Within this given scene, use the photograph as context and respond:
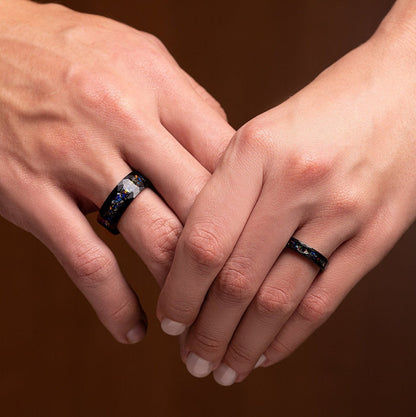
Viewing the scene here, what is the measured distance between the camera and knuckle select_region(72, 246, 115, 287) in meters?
0.68

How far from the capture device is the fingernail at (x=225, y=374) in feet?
2.38

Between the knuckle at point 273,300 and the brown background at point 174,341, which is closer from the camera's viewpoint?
the knuckle at point 273,300

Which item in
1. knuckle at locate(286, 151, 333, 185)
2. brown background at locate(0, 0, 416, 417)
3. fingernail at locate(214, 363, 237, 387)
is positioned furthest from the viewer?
brown background at locate(0, 0, 416, 417)

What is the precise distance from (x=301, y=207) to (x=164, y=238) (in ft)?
0.46

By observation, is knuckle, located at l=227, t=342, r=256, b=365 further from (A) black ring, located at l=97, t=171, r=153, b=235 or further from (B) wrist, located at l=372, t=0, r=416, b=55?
(B) wrist, located at l=372, t=0, r=416, b=55

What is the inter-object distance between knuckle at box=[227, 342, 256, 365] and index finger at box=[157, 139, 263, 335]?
0.27 feet

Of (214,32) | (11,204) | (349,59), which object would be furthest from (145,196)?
(214,32)

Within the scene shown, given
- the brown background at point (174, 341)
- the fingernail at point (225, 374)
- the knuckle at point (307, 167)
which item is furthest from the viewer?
the brown background at point (174, 341)

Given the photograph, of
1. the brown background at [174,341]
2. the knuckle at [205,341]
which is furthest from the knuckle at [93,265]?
the brown background at [174,341]

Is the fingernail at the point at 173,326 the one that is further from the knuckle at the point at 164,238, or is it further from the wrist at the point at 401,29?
the wrist at the point at 401,29

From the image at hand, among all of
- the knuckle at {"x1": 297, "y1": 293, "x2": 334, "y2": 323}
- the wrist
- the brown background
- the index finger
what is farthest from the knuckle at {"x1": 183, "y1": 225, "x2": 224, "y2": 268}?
the brown background

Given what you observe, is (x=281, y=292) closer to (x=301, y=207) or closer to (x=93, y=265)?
(x=301, y=207)

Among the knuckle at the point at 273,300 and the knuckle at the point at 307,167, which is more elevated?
the knuckle at the point at 307,167

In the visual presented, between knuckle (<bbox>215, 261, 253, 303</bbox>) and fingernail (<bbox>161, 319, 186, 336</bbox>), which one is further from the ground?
knuckle (<bbox>215, 261, 253, 303</bbox>)
